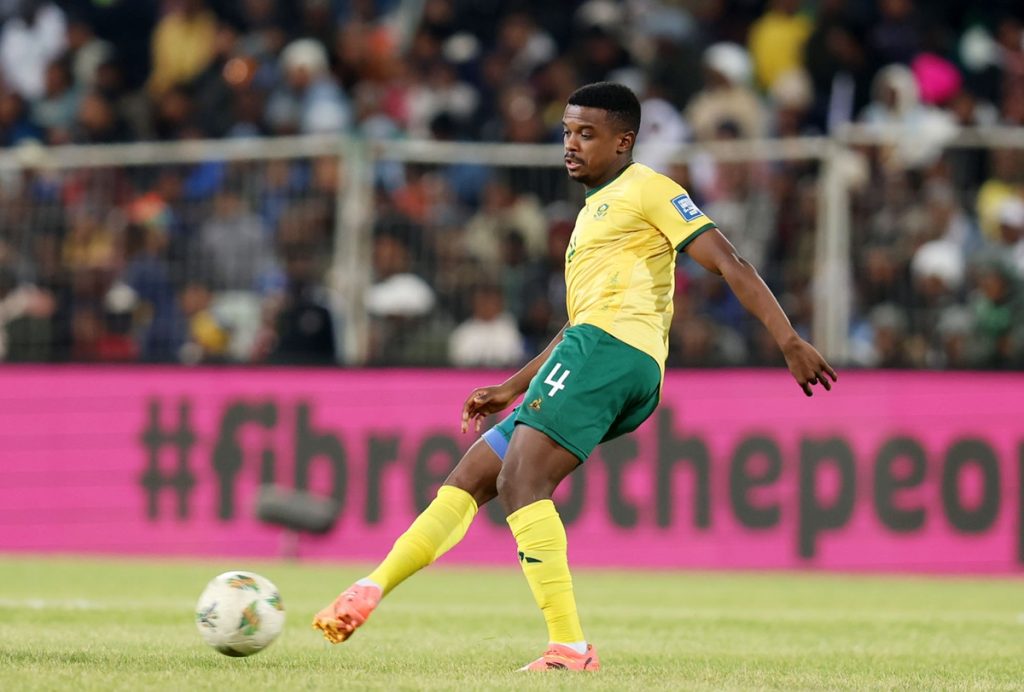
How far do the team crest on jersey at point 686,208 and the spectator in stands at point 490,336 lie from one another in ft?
25.8

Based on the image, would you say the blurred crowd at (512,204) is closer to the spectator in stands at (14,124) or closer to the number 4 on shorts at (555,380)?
the spectator in stands at (14,124)

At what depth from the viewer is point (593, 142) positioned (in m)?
6.70

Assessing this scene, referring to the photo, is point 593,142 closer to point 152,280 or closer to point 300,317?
point 300,317

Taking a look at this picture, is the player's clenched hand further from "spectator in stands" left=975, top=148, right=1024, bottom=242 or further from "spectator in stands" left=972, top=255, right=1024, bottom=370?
"spectator in stands" left=975, top=148, right=1024, bottom=242

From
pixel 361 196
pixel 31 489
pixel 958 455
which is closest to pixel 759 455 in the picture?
pixel 958 455

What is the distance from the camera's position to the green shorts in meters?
6.57

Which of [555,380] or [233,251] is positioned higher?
[233,251]

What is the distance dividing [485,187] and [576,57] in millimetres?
3439

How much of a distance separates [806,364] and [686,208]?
0.82 metres

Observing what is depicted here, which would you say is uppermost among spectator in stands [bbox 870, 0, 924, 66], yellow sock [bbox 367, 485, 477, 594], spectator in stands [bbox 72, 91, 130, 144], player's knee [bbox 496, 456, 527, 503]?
spectator in stands [bbox 870, 0, 924, 66]

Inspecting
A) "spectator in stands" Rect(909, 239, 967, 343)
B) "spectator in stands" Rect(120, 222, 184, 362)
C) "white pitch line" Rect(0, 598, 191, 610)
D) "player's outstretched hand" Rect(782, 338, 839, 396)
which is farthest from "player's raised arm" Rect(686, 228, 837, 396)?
"spectator in stands" Rect(120, 222, 184, 362)

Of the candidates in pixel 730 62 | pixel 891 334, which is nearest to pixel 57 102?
pixel 730 62

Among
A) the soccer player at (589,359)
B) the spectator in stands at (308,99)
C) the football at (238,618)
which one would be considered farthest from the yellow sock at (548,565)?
the spectator in stands at (308,99)

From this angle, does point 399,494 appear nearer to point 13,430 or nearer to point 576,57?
point 13,430
